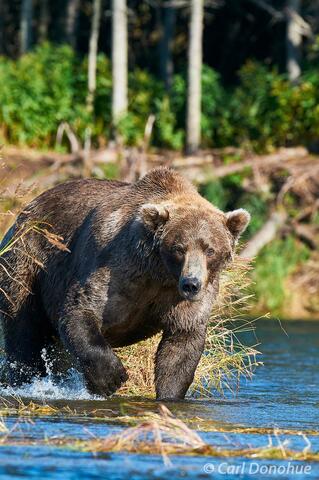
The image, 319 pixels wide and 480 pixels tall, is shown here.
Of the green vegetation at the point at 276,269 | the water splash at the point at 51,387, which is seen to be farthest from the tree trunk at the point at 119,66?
the water splash at the point at 51,387

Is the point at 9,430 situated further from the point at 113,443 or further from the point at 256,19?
the point at 256,19

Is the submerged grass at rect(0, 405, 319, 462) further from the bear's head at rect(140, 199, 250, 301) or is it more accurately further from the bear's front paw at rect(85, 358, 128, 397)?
the bear's front paw at rect(85, 358, 128, 397)

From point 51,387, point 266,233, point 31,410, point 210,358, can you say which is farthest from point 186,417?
point 266,233

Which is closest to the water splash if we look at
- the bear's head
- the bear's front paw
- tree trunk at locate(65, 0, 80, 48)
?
the bear's front paw

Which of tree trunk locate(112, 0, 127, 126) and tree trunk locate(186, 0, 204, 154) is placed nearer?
tree trunk locate(186, 0, 204, 154)

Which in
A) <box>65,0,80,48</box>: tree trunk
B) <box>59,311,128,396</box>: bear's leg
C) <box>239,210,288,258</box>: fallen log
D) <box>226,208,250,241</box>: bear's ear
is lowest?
<box>239,210,288,258</box>: fallen log

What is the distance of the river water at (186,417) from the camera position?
6.00 m

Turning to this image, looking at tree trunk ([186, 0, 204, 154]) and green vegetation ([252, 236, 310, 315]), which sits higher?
tree trunk ([186, 0, 204, 154])

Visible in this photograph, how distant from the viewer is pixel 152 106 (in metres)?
26.7

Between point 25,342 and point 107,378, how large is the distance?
4.11 feet

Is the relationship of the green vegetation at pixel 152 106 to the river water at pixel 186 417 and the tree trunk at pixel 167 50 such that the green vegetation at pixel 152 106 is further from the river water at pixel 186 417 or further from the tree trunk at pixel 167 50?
the river water at pixel 186 417

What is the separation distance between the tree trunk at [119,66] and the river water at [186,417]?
13.7 meters

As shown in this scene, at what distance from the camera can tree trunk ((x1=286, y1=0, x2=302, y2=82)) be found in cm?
2627

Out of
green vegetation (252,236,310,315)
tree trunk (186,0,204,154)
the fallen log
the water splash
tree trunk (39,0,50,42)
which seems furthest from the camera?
tree trunk (39,0,50,42)
